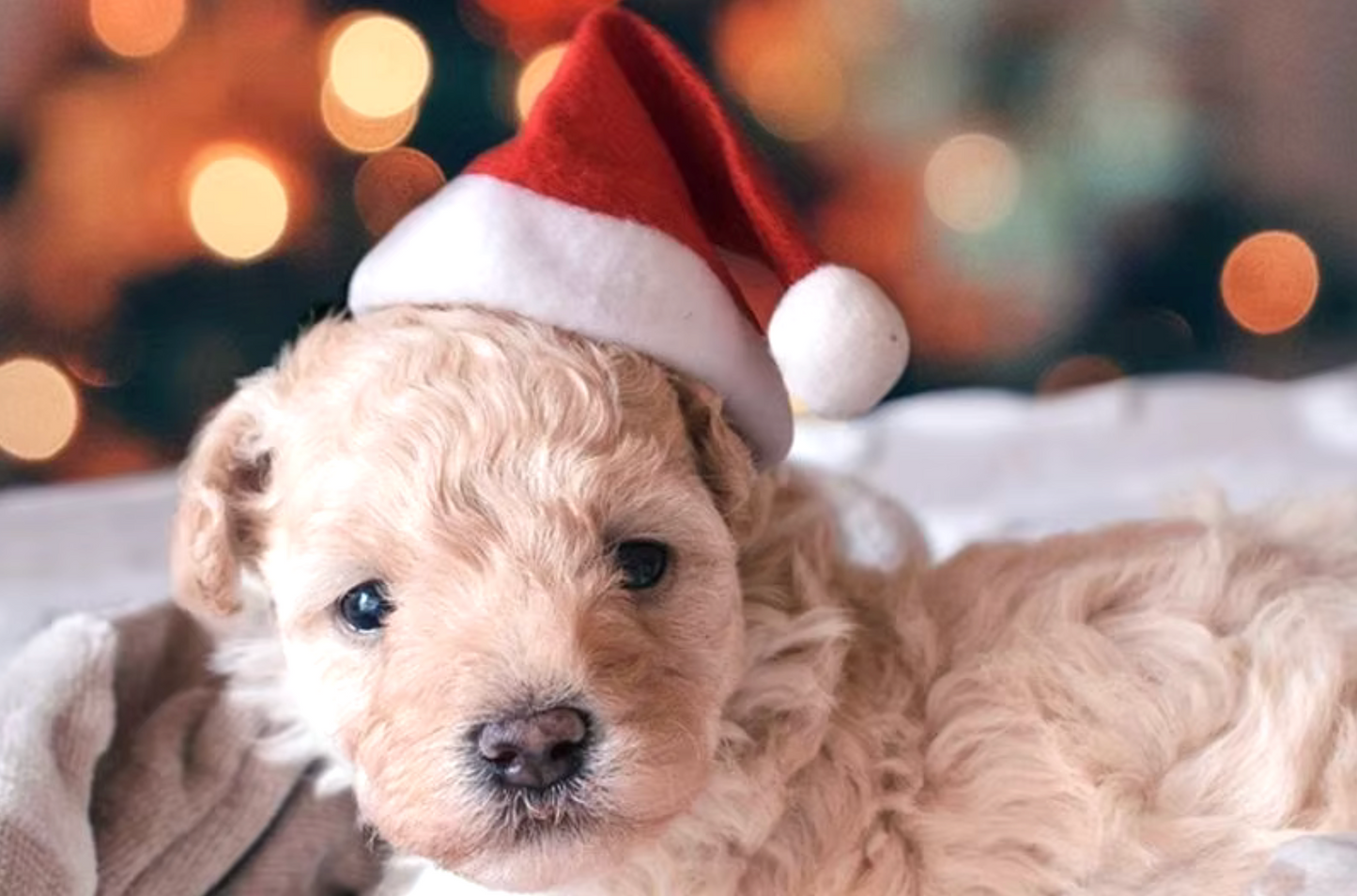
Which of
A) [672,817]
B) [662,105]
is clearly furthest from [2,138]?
[672,817]

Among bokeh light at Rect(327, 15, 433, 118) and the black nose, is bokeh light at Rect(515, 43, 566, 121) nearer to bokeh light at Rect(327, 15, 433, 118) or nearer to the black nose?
bokeh light at Rect(327, 15, 433, 118)

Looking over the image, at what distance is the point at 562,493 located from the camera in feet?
3.99

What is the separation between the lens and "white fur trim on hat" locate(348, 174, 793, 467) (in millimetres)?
1309

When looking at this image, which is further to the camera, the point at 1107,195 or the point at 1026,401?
the point at 1107,195

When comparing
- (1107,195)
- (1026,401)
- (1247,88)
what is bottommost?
(1026,401)

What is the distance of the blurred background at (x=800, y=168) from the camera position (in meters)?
Answer: 2.65

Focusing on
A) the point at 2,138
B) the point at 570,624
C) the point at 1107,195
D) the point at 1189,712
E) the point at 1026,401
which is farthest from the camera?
the point at 1107,195

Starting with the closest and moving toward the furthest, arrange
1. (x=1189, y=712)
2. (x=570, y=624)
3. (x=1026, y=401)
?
(x=570, y=624) → (x=1189, y=712) → (x=1026, y=401)

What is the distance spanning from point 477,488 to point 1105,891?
55cm

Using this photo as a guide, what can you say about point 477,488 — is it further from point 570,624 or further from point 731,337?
point 731,337

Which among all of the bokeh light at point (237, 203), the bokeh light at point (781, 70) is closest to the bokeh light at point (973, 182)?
the bokeh light at point (781, 70)

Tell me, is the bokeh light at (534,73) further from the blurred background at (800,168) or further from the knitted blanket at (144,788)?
the knitted blanket at (144,788)

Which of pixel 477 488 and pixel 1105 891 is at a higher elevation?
pixel 477 488

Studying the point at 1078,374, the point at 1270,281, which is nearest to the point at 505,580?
the point at 1078,374
